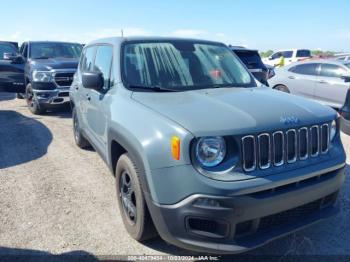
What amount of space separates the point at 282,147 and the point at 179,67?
1.60 m

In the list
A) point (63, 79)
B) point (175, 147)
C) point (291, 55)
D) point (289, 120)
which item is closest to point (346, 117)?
point (289, 120)

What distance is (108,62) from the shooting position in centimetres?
398

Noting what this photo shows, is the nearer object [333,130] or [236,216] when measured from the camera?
[236,216]

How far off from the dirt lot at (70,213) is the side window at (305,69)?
12.8ft

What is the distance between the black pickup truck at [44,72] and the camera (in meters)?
8.27

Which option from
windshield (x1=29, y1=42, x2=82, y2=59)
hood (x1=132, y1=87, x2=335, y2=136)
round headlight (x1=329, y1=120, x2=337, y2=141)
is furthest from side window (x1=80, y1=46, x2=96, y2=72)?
windshield (x1=29, y1=42, x2=82, y2=59)

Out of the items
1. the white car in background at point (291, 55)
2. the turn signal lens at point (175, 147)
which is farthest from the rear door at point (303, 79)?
Answer: the white car in background at point (291, 55)

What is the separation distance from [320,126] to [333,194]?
2.11 feet

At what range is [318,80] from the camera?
29.9 ft

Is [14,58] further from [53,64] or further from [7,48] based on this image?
[7,48]

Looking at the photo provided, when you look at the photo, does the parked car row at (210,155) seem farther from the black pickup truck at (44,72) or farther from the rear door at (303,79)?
the rear door at (303,79)

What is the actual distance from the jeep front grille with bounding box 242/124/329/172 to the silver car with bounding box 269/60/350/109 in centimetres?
605

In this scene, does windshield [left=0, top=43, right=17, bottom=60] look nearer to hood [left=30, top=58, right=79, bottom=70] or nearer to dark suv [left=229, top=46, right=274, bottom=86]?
hood [left=30, top=58, right=79, bottom=70]

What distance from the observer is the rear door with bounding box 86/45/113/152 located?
373cm
